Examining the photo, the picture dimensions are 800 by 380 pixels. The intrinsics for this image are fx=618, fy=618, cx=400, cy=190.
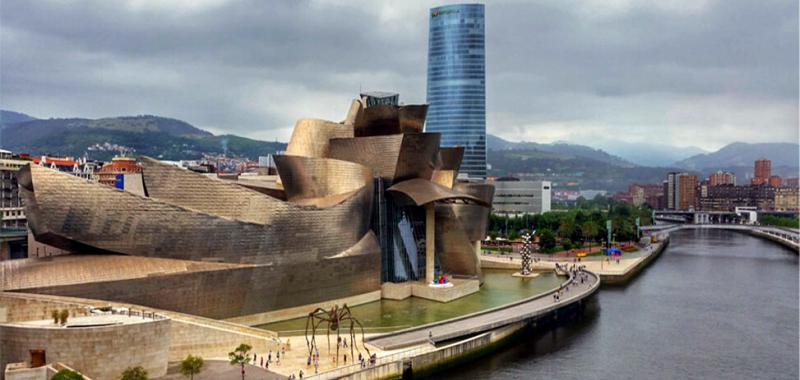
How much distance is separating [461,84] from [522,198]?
124 feet

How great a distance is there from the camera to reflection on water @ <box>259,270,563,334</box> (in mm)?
40469

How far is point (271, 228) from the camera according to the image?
39.7 meters

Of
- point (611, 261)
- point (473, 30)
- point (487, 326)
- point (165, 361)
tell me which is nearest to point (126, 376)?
point (165, 361)

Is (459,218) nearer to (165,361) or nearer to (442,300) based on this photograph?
(442,300)

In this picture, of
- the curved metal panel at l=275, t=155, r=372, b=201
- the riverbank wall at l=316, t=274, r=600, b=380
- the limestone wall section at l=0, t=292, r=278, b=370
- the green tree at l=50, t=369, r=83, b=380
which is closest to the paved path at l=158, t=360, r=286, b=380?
the limestone wall section at l=0, t=292, r=278, b=370

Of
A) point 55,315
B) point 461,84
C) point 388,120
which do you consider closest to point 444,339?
point 55,315

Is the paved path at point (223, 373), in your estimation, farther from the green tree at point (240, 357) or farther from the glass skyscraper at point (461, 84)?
the glass skyscraper at point (461, 84)

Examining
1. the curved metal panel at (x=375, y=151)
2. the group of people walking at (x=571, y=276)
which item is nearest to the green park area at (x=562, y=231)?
the group of people walking at (x=571, y=276)

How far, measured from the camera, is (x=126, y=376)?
2592 cm

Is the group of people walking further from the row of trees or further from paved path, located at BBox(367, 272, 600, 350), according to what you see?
the row of trees

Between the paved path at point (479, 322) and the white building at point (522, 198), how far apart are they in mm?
89601

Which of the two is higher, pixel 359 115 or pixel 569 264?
pixel 359 115

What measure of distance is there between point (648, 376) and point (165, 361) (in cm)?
2531

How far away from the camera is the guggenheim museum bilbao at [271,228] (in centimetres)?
3297
